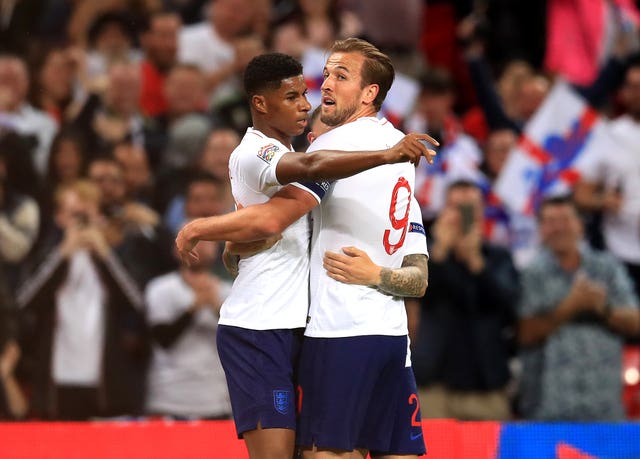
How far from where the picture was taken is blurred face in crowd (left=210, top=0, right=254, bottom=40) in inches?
418

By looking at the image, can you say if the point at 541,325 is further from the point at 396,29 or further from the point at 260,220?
the point at 260,220

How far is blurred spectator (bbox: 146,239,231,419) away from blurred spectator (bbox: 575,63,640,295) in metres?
3.29

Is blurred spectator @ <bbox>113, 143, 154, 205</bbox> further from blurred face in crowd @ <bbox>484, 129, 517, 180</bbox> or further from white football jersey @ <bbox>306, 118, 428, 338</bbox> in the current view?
white football jersey @ <bbox>306, 118, 428, 338</bbox>

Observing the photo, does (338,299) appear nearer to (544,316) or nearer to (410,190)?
(410,190)

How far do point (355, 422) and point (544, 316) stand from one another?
393 centimetres

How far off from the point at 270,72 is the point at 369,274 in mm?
971

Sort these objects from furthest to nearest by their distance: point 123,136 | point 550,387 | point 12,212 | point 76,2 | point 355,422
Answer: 1. point 76,2
2. point 123,136
3. point 12,212
4. point 550,387
5. point 355,422

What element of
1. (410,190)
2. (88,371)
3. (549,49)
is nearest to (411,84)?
(549,49)

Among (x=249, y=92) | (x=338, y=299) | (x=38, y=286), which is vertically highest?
(x=249, y=92)

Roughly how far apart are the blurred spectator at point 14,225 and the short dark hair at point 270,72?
4297 mm

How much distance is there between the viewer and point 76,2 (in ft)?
35.7

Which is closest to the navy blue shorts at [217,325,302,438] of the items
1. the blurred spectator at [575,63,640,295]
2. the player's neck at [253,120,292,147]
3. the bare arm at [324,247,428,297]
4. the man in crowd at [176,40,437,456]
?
the man in crowd at [176,40,437,456]

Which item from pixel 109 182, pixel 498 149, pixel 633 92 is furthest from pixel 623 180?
pixel 109 182

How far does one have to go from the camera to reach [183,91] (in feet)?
32.4
